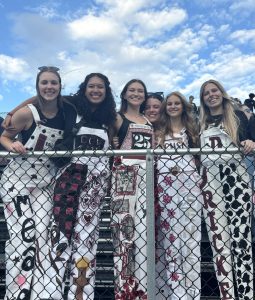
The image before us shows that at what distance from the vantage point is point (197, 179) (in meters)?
3.22

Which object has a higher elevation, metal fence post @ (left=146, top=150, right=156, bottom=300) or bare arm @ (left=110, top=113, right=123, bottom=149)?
bare arm @ (left=110, top=113, right=123, bottom=149)

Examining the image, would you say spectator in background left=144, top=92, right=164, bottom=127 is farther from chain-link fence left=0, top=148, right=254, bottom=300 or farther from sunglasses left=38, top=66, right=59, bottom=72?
sunglasses left=38, top=66, right=59, bottom=72

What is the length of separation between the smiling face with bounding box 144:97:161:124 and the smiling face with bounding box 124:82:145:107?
0.56 ft

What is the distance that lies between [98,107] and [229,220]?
1408 mm

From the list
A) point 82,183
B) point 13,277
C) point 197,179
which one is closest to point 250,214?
point 197,179

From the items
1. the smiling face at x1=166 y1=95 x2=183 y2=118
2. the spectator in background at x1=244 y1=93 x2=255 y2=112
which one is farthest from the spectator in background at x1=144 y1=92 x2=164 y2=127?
the spectator in background at x1=244 y1=93 x2=255 y2=112

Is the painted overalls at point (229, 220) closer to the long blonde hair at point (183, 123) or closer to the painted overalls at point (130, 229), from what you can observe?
the long blonde hair at point (183, 123)

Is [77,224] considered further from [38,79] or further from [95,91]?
[38,79]

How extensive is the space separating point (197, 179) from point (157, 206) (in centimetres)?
38

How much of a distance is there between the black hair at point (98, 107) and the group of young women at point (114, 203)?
0.01 meters

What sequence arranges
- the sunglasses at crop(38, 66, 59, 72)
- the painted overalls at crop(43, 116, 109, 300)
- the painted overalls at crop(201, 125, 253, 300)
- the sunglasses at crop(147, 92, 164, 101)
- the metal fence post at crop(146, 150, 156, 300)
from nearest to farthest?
the metal fence post at crop(146, 150, 156, 300), the painted overalls at crop(43, 116, 109, 300), the painted overalls at crop(201, 125, 253, 300), the sunglasses at crop(38, 66, 59, 72), the sunglasses at crop(147, 92, 164, 101)

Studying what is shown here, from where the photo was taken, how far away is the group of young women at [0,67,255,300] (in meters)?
2.99

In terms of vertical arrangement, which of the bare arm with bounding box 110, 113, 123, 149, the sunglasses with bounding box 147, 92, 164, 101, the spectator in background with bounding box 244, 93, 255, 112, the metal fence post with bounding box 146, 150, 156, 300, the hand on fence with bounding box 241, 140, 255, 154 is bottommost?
the metal fence post with bounding box 146, 150, 156, 300

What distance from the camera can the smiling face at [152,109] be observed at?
3754 millimetres
